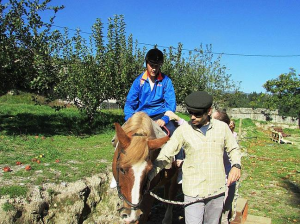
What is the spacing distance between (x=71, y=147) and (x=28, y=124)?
4037 mm

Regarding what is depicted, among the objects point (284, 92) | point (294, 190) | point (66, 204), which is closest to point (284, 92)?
point (284, 92)

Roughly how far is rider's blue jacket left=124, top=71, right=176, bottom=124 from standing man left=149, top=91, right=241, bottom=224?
127 centimetres

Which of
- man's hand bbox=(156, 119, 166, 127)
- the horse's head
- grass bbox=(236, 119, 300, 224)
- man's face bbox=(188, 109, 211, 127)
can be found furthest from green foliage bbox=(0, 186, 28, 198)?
grass bbox=(236, 119, 300, 224)

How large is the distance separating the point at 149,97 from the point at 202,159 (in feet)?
5.79

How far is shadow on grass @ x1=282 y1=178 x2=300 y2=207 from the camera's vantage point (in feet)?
22.8

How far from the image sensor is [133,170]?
9.68ft

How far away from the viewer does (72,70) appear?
11477mm

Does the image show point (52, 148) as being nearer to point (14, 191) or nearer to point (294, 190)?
point (14, 191)

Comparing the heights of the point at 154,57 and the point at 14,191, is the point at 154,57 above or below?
above

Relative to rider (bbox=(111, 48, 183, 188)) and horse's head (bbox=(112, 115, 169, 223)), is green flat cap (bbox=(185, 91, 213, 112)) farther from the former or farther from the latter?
rider (bbox=(111, 48, 183, 188))

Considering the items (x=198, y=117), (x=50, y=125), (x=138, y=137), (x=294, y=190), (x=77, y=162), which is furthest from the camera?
(x=50, y=125)

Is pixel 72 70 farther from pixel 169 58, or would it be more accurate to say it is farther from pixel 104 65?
pixel 169 58

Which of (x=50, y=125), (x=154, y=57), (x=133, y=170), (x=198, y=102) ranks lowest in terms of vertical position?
(x=50, y=125)

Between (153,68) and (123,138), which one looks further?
(153,68)
